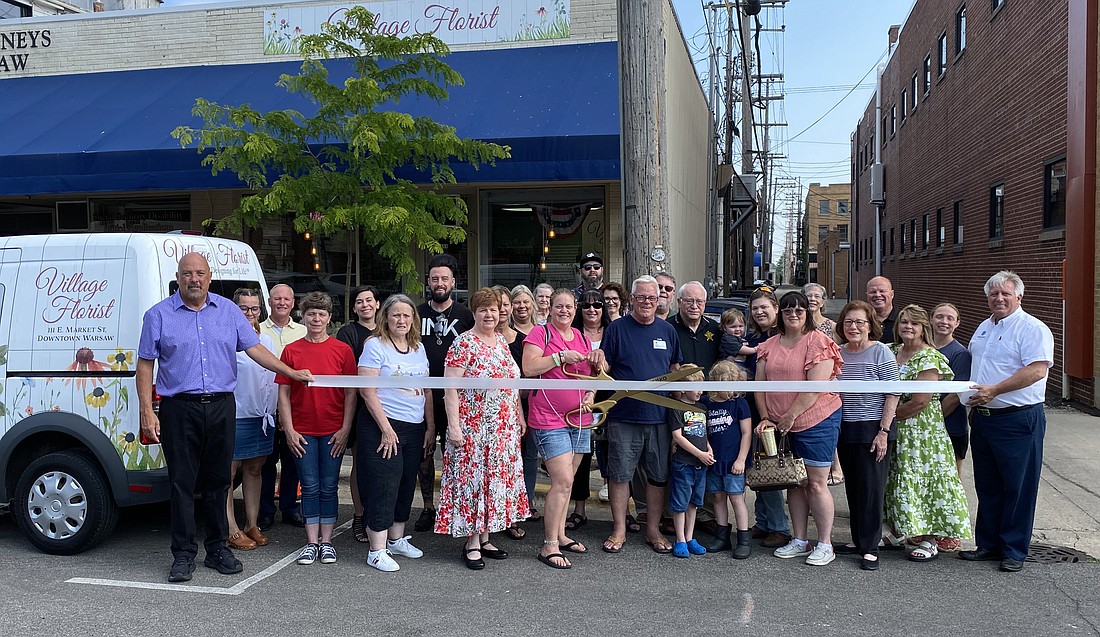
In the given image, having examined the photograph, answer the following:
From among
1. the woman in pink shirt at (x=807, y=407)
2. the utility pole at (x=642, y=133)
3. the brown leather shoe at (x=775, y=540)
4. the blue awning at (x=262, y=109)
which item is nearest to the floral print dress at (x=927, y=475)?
the woman in pink shirt at (x=807, y=407)

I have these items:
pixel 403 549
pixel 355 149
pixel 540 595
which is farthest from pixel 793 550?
pixel 355 149

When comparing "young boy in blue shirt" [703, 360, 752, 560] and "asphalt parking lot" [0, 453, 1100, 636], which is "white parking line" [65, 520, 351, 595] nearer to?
"asphalt parking lot" [0, 453, 1100, 636]

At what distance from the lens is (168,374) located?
511cm

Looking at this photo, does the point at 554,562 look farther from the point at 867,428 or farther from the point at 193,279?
the point at 193,279

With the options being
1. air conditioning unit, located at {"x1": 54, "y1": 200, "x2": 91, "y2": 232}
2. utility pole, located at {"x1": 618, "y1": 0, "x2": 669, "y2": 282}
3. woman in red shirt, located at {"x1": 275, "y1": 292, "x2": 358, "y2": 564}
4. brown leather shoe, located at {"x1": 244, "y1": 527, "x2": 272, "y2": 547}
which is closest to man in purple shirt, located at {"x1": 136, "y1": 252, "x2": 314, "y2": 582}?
woman in red shirt, located at {"x1": 275, "y1": 292, "x2": 358, "y2": 564}

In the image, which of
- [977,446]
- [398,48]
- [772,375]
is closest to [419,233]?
[398,48]

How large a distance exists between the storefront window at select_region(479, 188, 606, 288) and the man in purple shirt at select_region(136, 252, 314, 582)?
7.31 metres

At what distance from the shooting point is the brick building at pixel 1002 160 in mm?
10688

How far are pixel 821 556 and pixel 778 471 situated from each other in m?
0.63

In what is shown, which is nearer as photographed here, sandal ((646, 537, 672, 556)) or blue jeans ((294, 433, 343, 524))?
blue jeans ((294, 433, 343, 524))

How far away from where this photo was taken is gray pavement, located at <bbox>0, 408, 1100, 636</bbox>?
447 centimetres

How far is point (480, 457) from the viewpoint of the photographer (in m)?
5.41

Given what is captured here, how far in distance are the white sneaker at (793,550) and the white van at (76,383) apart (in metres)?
3.95

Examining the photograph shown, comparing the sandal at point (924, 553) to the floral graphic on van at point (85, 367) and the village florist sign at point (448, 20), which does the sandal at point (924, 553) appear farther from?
the village florist sign at point (448, 20)
